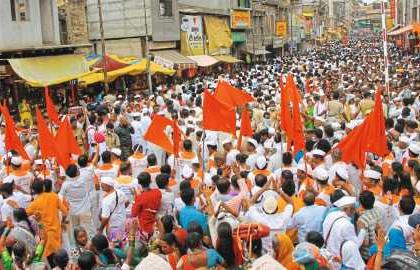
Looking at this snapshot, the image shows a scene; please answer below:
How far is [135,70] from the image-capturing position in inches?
999

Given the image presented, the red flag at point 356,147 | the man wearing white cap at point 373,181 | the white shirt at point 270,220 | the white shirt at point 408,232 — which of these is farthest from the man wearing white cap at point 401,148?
the white shirt at point 408,232

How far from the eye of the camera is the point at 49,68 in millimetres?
Result: 22359

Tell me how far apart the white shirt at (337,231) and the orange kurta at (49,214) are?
10.2ft

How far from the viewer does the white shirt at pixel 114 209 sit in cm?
707

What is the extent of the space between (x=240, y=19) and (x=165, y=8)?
13.4 metres

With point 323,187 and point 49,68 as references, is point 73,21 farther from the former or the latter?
point 323,187

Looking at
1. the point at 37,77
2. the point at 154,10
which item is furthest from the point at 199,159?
the point at 154,10

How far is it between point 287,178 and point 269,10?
53239 millimetres

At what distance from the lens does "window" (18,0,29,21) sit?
22.6 metres

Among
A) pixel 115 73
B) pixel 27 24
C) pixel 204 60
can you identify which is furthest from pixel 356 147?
pixel 204 60

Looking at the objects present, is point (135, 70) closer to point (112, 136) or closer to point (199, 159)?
point (112, 136)

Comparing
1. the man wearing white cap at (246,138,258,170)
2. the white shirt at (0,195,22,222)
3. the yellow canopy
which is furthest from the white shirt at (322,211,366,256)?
the yellow canopy

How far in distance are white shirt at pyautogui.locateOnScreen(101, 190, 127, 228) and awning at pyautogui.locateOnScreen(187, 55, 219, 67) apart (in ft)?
86.2

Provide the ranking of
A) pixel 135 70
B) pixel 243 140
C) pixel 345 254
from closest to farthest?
pixel 345 254
pixel 243 140
pixel 135 70
